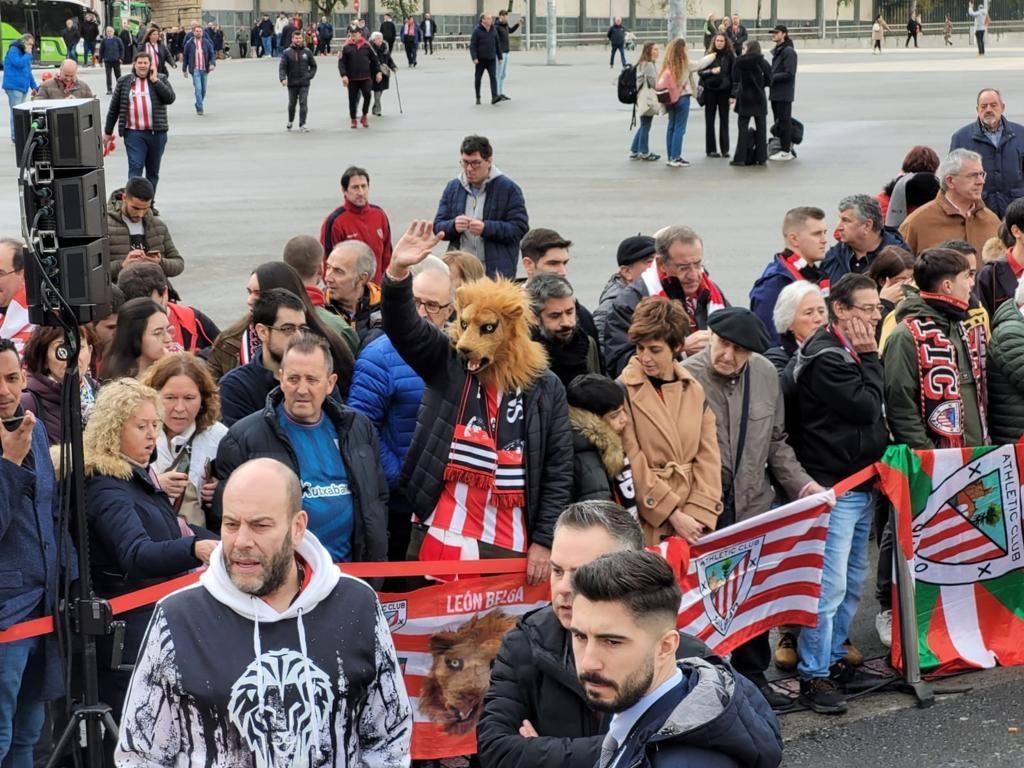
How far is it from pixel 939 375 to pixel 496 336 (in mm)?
2524

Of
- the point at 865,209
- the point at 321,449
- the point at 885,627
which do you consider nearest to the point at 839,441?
the point at 885,627

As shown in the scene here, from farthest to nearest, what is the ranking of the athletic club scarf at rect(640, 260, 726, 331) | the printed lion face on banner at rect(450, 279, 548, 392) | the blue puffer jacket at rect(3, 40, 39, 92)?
1. the blue puffer jacket at rect(3, 40, 39, 92)
2. the athletic club scarf at rect(640, 260, 726, 331)
3. the printed lion face on banner at rect(450, 279, 548, 392)

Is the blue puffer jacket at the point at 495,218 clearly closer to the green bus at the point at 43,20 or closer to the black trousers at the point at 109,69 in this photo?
the black trousers at the point at 109,69

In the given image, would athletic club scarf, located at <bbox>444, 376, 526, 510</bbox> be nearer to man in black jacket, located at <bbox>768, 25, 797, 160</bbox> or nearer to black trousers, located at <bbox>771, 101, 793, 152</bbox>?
man in black jacket, located at <bbox>768, 25, 797, 160</bbox>

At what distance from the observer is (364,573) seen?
5.98 m

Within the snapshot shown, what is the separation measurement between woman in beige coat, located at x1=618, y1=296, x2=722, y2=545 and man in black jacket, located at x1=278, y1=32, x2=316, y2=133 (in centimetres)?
2303

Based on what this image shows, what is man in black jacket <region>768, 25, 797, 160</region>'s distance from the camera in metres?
22.5

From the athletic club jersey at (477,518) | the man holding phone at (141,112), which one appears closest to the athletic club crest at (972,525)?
the athletic club jersey at (477,518)

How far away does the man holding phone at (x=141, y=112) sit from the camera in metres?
19.2

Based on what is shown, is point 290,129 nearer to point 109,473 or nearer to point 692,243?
point 692,243

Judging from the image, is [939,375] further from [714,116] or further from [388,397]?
[714,116]

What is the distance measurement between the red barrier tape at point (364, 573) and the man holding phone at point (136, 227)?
536cm

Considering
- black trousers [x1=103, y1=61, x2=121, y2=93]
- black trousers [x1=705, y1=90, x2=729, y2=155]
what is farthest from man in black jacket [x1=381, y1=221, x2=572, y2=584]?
black trousers [x1=103, y1=61, x2=121, y2=93]

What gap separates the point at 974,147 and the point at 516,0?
3053 inches
